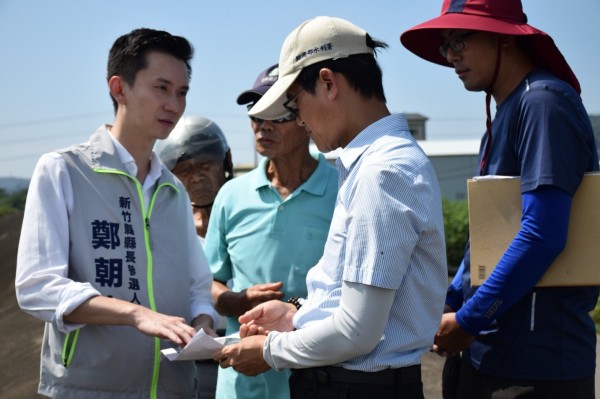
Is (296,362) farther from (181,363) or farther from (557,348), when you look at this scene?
(557,348)

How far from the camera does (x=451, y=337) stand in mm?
2770

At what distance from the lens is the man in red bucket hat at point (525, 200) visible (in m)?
2.48

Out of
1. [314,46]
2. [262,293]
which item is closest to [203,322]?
[262,293]

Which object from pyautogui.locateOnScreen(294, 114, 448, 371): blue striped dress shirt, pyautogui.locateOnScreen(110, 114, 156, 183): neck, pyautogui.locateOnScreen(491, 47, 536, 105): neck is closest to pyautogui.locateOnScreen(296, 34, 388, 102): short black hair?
pyautogui.locateOnScreen(294, 114, 448, 371): blue striped dress shirt

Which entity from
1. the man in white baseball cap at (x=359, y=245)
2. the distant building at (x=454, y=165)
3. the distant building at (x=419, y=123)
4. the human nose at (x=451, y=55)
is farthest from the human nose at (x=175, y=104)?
the distant building at (x=419, y=123)

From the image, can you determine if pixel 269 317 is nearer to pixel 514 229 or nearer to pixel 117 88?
pixel 514 229

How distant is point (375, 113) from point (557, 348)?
104 centimetres

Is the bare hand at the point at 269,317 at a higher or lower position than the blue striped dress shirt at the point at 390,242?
lower

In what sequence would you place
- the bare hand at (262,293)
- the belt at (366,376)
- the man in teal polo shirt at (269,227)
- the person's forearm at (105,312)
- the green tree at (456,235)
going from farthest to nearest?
the green tree at (456,235), the man in teal polo shirt at (269,227), the bare hand at (262,293), the person's forearm at (105,312), the belt at (366,376)

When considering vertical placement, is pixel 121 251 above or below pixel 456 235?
above

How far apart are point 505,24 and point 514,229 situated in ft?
2.45

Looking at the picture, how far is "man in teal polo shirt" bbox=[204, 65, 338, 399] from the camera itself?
3295mm

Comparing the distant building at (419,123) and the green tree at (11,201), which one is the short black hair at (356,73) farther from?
the distant building at (419,123)

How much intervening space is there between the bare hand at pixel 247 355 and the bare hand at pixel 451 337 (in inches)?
27.9
